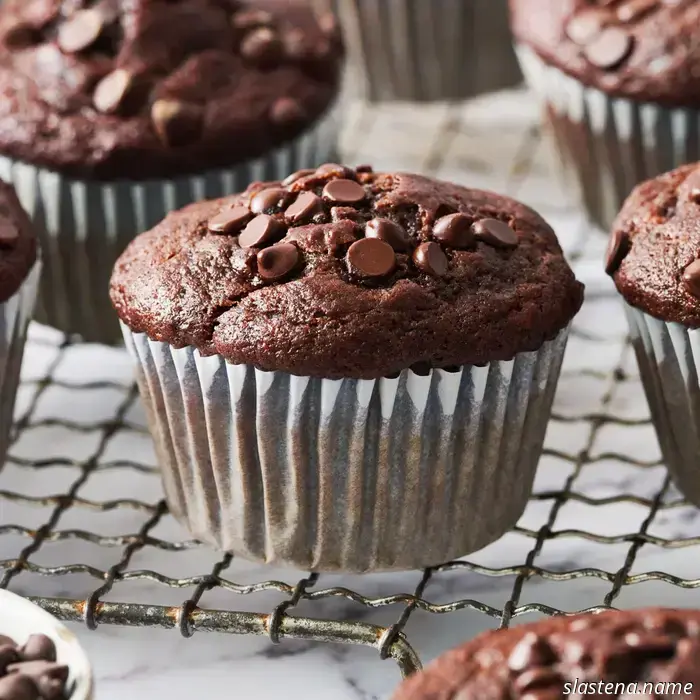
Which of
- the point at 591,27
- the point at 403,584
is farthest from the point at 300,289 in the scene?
the point at 591,27

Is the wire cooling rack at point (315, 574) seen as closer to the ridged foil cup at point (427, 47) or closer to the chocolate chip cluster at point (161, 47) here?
the chocolate chip cluster at point (161, 47)

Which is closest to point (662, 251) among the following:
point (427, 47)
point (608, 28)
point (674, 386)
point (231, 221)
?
point (674, 386)

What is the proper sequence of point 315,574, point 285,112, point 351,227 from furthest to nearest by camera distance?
point 285,112 < point 315,574 < point 351,227

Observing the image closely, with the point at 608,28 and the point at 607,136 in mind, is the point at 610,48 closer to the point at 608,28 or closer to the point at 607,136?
the point at 608,28

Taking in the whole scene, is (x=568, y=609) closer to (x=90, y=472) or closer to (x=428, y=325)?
(x=428, y=325)

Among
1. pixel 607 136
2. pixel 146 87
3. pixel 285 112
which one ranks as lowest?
pixel 607 136
